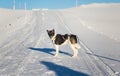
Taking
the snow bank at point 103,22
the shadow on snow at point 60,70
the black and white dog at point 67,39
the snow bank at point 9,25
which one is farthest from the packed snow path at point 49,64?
the snow bank at point 103,22

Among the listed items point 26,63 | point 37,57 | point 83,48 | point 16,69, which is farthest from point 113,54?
point 16,69

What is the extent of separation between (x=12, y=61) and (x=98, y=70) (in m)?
4.31

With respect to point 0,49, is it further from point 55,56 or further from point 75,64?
point 75,64

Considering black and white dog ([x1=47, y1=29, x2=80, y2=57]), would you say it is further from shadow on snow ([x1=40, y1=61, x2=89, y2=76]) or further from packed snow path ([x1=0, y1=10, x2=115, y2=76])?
shadow on snow ([x1=40, y1=61, x2=89, y2=76])

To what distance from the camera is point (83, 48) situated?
58.1 feet

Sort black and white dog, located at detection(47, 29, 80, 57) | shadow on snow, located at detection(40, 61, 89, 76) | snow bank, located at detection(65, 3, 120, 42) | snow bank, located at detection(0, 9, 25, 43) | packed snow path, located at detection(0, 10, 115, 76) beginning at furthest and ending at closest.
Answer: snow bank, located at detection(65, 3, 120, 42) < snow bank, located at detection(0, 9, 25, 43) < black and white dog, located at detection(47, 29, 80, 57) < packed snow path, located at detection(0, 10, 115, 76) < shadow on snow, located at detection(40, 61, 89, 76)

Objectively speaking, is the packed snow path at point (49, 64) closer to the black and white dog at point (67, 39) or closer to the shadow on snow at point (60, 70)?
the shadow on snow at point (60, 70)

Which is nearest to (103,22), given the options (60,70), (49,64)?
(49,64)

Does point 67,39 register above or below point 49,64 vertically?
above

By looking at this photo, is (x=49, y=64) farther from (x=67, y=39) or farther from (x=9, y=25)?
(x=9, y=25)

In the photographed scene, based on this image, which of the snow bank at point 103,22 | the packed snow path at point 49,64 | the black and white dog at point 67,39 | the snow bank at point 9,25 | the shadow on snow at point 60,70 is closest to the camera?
the shadow on snow at point 60,70

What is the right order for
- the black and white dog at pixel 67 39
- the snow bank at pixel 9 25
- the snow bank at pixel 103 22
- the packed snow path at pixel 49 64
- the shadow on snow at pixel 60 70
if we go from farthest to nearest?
the snow bank at pixel 103 22
the snow bank at pixel 9 25
the black and white dog at pixel 67 39
the packed snow path at pixel 49 64
the shadow on snow at pixel 60 70

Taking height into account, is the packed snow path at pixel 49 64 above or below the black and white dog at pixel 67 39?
below

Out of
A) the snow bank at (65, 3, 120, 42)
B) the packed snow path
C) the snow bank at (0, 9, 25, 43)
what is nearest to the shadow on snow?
the packed snow path
